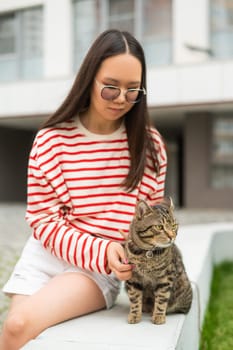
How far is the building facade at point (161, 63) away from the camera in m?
13.3

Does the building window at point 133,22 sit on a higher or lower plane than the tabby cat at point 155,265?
higher

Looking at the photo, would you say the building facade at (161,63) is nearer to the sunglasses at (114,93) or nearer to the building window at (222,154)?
the building window at (222,154)

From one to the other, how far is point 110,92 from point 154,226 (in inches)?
26.4

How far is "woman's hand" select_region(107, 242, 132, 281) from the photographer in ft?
6.62

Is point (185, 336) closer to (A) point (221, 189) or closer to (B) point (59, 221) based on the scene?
(B) point (59, 221)

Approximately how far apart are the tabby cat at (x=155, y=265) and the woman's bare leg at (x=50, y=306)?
0.23 metres

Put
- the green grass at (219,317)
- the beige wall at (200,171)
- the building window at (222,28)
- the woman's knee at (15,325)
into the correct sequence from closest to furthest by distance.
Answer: the woman's knee at (15,325)
the green grass at (219,317)
the building window at (222,28)
the beige wall at (200,171)

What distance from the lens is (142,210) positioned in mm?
1887

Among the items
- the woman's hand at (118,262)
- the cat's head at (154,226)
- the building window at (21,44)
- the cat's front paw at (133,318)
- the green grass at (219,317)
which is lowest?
the green grass at (219,317)

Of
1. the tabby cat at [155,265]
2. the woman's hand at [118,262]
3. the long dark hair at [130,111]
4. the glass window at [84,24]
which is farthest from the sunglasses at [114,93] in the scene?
the glass window at [84,24]

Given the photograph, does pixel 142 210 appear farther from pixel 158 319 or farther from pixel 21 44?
pixel 21 44

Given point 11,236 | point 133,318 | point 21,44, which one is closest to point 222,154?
point 21,44

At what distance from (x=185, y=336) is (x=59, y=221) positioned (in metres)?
0.76

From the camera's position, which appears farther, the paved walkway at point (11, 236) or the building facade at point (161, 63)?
the building facade at point (161, 63)
